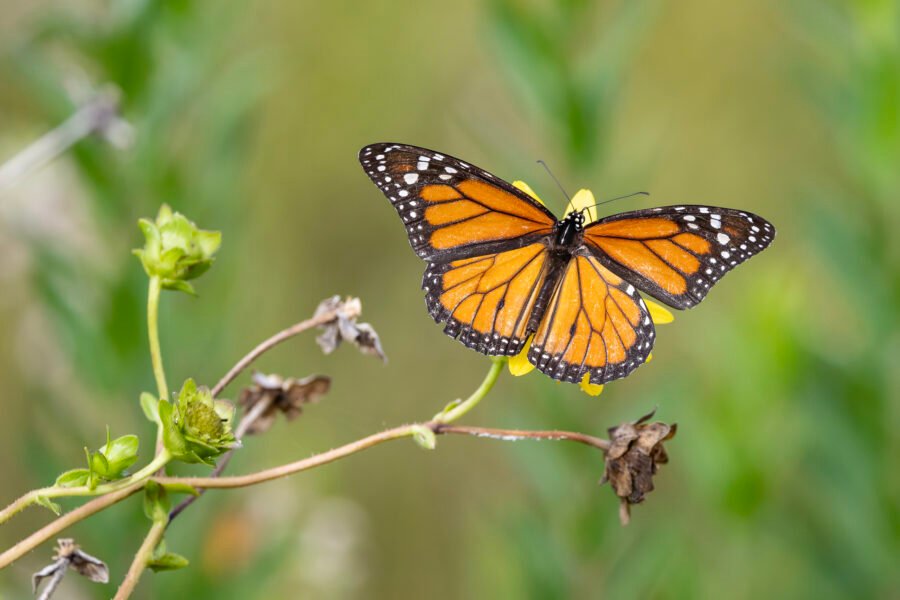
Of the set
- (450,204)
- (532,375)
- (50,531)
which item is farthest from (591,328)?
(532,375)

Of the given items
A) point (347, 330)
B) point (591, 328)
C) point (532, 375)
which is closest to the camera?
point (347, 330)

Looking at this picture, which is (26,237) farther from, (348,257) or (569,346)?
(348,257)

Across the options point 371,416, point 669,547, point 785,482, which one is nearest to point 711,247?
point 669,547

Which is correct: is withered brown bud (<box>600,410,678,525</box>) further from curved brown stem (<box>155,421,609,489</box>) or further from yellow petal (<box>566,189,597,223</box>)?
yellow petal (<box>566,189,597,223</box>)

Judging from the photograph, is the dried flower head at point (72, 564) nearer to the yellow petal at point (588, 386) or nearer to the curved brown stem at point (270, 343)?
the curved brown stem at point (270, 343)

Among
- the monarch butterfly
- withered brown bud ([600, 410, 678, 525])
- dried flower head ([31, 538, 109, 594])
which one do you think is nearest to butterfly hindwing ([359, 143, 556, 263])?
the monarch butterfly

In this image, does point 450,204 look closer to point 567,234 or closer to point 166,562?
point 567,234

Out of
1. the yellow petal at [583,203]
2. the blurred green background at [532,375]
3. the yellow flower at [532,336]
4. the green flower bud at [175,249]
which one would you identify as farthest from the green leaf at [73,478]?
the blurred green background at [532,375]
